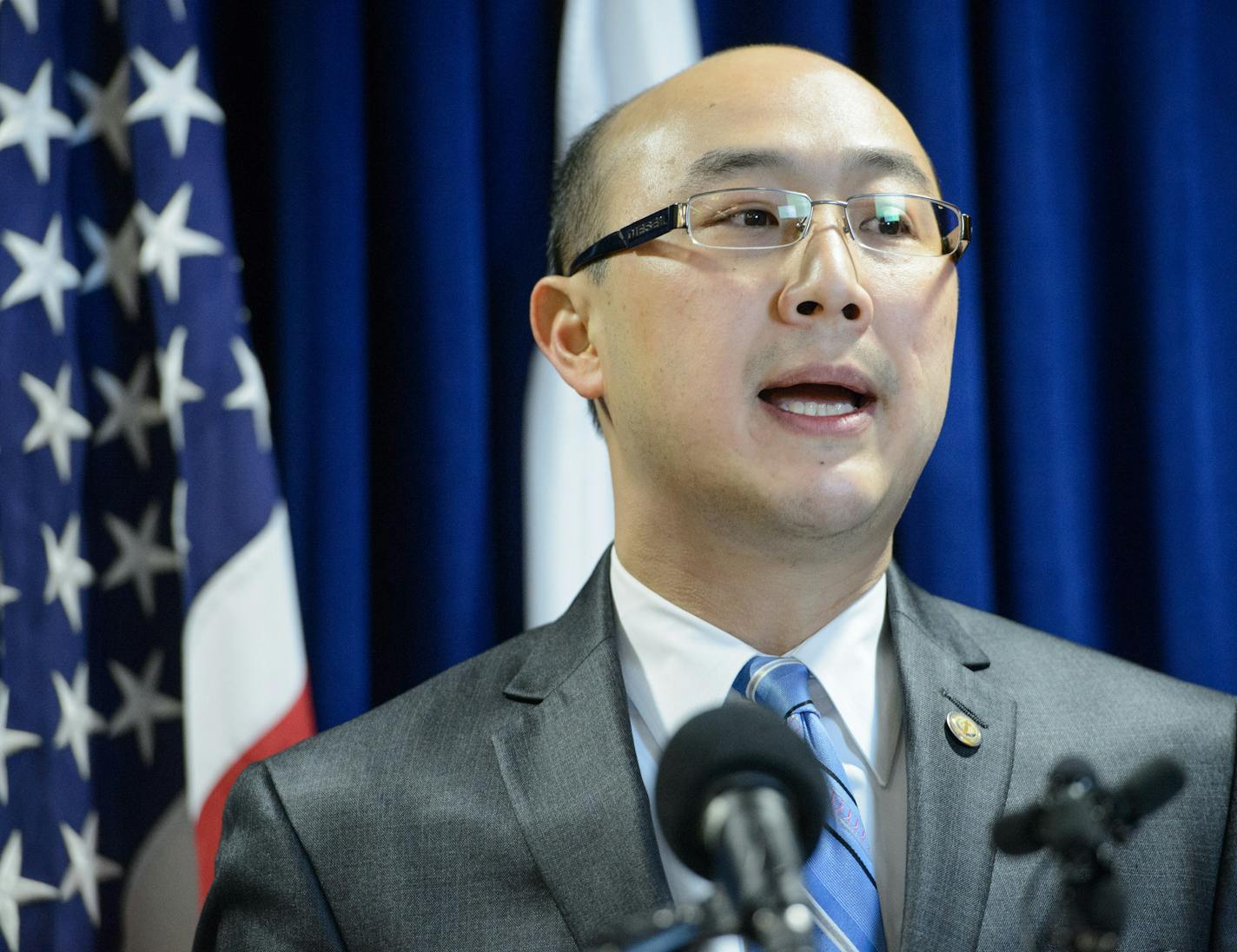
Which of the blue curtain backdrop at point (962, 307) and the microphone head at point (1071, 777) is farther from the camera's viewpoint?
the blue curtain backdrop at point (962, 307)

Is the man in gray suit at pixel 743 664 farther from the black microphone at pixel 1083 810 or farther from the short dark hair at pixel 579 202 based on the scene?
the black microphone at pixel 1083 810

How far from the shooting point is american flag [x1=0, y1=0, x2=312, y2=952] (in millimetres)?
1792

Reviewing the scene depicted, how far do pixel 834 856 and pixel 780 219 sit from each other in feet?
2.46

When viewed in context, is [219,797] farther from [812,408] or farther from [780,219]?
[780,219]

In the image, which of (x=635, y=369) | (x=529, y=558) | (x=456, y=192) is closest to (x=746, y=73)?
(x=635, y=369)

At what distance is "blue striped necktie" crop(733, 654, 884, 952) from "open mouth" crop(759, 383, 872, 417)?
12.3 inches

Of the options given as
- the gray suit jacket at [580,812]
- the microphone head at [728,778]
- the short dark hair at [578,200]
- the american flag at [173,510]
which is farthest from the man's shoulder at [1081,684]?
the american flag at [173,510]

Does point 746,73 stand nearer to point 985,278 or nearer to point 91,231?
point 985,278

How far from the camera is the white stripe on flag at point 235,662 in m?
1.79

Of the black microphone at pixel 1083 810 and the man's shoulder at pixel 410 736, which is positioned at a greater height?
the black microphone at pixel 1083 810

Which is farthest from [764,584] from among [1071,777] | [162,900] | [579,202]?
[162,900]

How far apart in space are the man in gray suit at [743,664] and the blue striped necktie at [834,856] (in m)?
0.01

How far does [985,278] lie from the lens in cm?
217

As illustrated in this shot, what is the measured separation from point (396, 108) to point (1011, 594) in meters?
1.36
